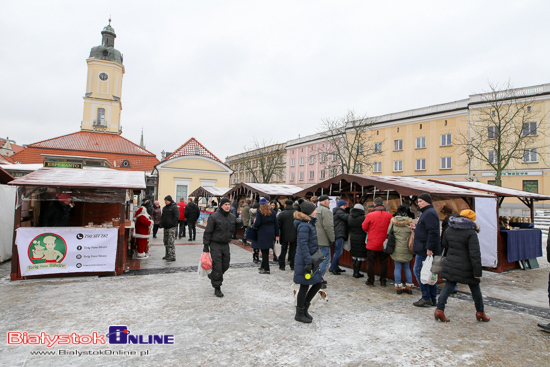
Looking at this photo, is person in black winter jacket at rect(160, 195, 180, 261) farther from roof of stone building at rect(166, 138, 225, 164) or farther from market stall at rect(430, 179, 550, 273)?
roof of stone building at rect(166, 138, 225, 164)

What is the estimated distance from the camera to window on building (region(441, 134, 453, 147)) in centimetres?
3328

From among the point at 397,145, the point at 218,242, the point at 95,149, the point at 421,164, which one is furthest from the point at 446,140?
the point at 95,149

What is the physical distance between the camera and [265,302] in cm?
552

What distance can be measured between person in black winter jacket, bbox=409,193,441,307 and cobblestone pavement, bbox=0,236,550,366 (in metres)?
0.32

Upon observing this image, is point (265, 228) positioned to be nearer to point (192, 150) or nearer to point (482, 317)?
point (482, 317)

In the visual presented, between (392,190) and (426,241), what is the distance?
2.62 meters

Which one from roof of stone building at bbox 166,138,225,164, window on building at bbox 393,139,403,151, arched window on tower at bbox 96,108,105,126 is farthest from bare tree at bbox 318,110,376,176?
arched window on tower at bbox 96,108,105,126

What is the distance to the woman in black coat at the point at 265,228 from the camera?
25.0 ft

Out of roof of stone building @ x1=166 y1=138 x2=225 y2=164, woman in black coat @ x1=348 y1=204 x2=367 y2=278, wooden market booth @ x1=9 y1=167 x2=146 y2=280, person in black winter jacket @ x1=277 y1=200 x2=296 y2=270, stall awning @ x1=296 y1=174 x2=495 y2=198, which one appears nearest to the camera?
wooden market booth @ x1=9 y1=167 x2=146 y2=280

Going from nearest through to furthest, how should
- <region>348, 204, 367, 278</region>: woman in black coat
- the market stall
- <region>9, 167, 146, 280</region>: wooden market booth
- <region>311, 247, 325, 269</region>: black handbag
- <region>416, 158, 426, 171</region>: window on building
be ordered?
<region>311, 247, 325, 269</region>: black handbag < <region>9, 167, 146, 280</region>: wooden market booth < <region>348, 204, 367, 278</region>: woman in black coat < the market stall < <region>416, 158, 426, 171</region>: window on building

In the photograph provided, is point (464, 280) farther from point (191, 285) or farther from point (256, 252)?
point (256, 252)

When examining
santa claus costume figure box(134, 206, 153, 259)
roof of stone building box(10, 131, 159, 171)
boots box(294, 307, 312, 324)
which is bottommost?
boots box(294, 307, 312, 324)

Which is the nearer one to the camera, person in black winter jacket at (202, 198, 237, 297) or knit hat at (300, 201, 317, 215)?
knit hat at (300, 201, 317, 215)

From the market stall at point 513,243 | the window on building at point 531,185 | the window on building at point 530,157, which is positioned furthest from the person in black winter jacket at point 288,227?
the window on building at point 530,157
